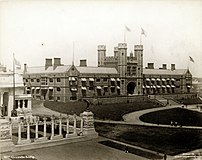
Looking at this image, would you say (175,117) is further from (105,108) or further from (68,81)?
(68,81)

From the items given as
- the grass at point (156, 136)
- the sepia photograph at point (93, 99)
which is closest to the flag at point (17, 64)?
the sepia photograph at point (93, 99)

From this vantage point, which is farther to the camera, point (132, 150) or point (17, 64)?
point (132, 150)

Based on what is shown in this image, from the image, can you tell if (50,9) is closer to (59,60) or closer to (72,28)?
(72,28)

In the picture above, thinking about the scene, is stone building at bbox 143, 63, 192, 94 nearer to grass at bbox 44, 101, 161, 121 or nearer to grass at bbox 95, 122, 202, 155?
grass at bbox 44, 101, 161, 121

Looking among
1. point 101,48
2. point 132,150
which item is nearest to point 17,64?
point 101,48

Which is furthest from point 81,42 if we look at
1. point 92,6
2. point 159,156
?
point 159,156
